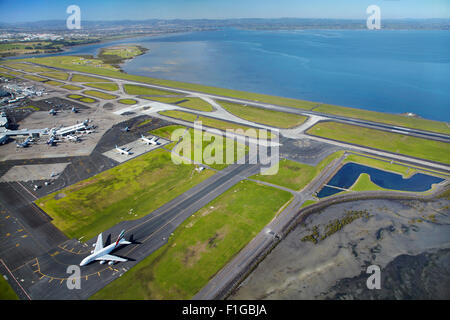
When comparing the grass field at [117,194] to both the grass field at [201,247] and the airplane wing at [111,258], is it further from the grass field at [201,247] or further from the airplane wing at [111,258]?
the grass field at [201,247]

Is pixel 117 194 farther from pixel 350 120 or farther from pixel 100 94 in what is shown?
pixel 100 94

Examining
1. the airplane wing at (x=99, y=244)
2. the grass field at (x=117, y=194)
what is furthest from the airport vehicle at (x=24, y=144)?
the airplane wing at (x=99, y=244)

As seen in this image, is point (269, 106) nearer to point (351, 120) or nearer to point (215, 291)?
point (351, 120)

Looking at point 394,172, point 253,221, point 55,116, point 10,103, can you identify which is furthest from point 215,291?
point 10,103

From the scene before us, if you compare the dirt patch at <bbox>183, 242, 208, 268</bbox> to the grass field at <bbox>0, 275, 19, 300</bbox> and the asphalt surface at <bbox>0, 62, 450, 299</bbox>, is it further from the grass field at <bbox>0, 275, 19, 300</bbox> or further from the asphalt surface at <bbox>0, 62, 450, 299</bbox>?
the grass field at <bbox>0, 275, 19, 300</bbox>

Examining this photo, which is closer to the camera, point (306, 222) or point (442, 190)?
point (306, 222)
